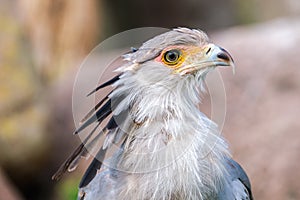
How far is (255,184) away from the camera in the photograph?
6.85 m

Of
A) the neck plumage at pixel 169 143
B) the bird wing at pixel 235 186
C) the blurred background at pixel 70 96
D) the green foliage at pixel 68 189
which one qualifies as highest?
the neck plumage at pixel 169 143

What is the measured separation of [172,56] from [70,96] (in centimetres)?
525

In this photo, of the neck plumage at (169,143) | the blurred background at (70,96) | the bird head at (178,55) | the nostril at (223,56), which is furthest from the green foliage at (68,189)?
the nostril at (223,56)

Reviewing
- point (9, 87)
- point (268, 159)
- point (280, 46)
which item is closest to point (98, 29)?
point (9, 87)

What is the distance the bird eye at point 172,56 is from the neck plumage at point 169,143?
0.11 m

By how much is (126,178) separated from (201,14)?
394 inches

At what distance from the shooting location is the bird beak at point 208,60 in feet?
12.0

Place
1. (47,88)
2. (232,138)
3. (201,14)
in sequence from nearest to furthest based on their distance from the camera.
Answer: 1. (232,138)
2. (47,88)
3. (201,14)

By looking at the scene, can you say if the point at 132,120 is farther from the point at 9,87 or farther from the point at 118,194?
the point at 9,87

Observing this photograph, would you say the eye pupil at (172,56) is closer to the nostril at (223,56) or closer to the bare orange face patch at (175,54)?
the bare orange face patch at (175,54)

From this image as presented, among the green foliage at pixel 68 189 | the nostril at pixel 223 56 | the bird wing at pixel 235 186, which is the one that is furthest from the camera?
the green foliage at pixel 68 189

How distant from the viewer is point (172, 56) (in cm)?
373

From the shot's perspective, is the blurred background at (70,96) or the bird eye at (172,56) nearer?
the bird eye at (172,56)

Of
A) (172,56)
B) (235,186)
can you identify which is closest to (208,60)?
(172,56)
